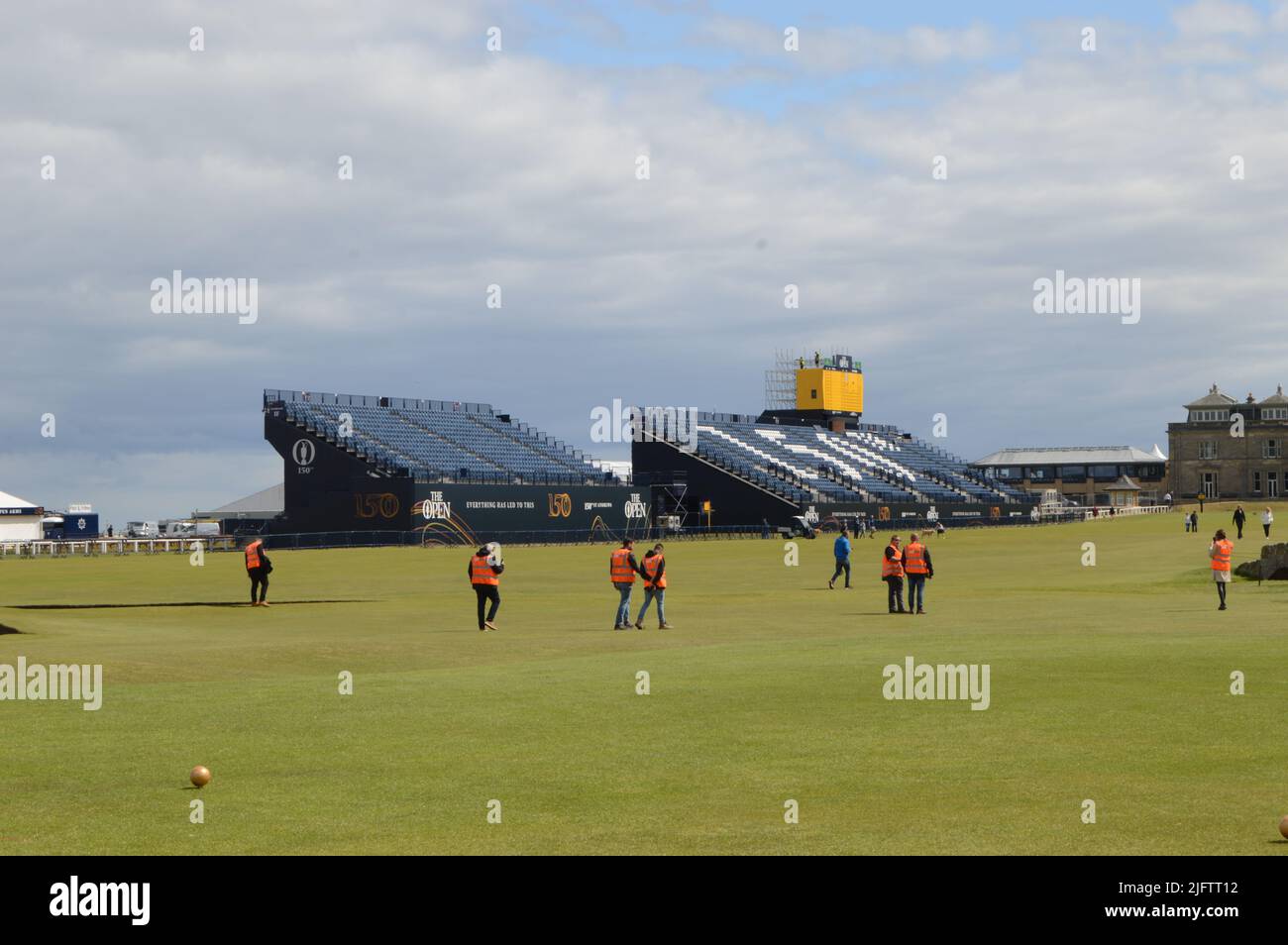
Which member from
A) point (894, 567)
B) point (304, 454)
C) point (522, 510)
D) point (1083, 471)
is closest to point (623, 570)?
point (894, 567)

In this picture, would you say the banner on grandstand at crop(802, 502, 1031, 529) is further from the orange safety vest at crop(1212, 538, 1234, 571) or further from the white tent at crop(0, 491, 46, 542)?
the orange safety vest at crop(1212, 538, 1234, 571)

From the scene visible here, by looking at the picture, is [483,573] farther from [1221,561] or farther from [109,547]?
[109,547]

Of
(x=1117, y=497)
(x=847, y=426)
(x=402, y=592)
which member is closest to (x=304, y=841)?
(x=402, y=592)

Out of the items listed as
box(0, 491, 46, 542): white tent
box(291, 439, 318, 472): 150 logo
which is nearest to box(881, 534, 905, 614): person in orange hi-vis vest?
box(291, 439, 318, 472): 150 logo

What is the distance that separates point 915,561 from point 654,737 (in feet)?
66.3

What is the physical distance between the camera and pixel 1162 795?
11.6 m

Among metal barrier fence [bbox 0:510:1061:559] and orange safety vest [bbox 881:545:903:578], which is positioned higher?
metal barrier fence [bbox 0:510:1061:559]

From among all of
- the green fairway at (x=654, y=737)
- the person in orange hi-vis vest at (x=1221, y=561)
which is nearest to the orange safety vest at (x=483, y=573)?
the green fairway at (x=654, y=737)

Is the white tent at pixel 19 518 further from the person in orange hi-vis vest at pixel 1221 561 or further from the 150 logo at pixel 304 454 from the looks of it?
the person in orange hi-vis vest at pixel 1221 561

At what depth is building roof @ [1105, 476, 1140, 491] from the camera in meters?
176

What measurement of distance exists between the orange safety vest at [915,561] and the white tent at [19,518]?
266 ft

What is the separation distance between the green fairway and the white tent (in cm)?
7423
